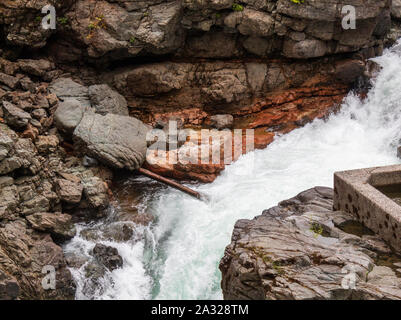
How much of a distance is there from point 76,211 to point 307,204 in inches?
222

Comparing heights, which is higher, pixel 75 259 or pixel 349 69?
pixel 349 69

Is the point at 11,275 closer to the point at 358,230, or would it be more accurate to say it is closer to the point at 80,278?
the point at 80,278

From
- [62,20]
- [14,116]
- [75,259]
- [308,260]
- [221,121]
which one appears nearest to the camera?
[308,260]

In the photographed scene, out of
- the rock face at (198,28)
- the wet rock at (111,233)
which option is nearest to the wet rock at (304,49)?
the rock face at (198,28)

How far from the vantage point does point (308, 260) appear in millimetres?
6070

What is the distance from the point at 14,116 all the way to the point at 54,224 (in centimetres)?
327

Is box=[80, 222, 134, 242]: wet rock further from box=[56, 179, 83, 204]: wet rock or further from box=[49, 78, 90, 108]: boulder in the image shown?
box=[49, 78, 90, 108]: boulder

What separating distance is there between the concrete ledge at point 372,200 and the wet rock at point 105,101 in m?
8.17

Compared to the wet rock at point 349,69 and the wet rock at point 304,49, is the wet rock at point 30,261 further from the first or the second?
the wet rock at point 349,69

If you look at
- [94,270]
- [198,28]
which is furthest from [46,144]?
[198,28]

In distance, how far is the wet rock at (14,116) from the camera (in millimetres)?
10742

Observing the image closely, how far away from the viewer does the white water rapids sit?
28.2 ft

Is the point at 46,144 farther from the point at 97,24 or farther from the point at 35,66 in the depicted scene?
the point at 97,24

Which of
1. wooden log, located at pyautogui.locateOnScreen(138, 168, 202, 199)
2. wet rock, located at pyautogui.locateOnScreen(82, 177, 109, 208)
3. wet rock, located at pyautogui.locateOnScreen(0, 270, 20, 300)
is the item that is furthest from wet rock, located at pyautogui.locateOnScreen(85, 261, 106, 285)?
wooden log, located at pyautogui.locateOnScreen(138, 168, 202, 199)
